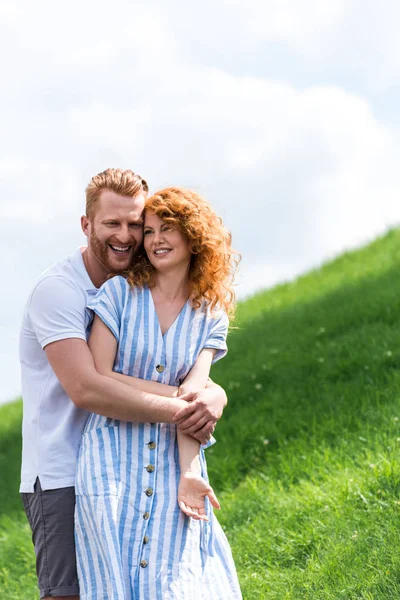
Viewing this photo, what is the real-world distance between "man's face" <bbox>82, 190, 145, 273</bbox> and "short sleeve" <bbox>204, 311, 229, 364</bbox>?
0.50 metres

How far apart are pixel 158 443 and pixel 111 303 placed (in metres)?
0.66

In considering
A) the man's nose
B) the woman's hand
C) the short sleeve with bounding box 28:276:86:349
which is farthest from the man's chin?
the woman's hand

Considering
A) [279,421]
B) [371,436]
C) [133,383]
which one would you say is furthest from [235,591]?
[279,421]

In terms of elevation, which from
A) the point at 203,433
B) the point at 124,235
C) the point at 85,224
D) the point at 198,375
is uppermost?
the point at 85,224

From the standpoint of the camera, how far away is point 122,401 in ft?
11.7

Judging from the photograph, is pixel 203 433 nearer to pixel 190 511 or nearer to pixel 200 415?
pixel 200 415

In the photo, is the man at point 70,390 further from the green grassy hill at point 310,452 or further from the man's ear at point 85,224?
the green grassy hill at point 310,452

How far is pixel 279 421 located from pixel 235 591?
4015 millimetres

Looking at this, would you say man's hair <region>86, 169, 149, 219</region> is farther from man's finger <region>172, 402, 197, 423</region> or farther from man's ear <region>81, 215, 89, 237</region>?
man's finger <region>172, 402, 197, 423</region>

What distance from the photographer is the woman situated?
3531 millimetres

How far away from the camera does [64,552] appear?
12.6 ft

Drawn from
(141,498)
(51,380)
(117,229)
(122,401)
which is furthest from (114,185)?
(141,498)

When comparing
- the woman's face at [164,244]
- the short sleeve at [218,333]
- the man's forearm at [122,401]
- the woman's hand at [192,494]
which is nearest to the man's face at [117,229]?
the woman's face at [164,244]

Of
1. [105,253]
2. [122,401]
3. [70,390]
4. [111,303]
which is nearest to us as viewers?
[122,401]
